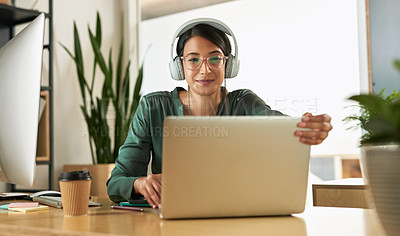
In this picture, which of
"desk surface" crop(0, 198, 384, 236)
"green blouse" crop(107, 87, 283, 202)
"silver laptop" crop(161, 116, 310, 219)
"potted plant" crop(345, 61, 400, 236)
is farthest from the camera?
"green blouse" crop(107, 87, 283, 202)

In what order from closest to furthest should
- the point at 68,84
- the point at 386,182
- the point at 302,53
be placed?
the point at 386,182
the point at 302,53
the point at 68,84

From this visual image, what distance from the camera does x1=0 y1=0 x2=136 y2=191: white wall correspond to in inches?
141

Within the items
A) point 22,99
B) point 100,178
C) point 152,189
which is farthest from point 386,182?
point 100,178

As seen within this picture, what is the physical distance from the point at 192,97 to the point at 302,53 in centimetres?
199

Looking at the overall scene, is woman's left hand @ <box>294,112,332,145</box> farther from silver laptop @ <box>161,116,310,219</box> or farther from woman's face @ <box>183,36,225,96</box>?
woman's face @ <box>183,36,225,96</box>

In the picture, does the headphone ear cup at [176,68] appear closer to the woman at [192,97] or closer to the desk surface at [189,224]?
the woman at [192,97]

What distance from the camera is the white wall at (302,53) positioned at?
3.38 metres

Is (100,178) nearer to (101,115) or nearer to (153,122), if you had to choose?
(101,115)

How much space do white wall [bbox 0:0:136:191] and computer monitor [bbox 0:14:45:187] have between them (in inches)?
90.3

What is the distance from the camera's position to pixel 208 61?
5.60ft

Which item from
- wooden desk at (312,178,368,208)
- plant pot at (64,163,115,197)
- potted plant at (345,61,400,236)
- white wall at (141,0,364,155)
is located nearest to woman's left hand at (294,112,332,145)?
potted plant at (345,61,400,236)

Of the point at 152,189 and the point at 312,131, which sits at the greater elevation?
the point at 312,131

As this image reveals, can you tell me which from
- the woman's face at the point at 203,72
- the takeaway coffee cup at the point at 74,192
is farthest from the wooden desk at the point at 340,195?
the takeaway coffee cup at the point at 74,192

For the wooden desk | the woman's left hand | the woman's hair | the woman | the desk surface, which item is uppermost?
the woman's hair
